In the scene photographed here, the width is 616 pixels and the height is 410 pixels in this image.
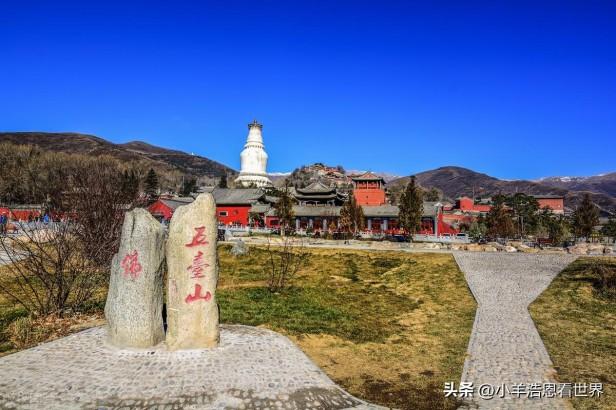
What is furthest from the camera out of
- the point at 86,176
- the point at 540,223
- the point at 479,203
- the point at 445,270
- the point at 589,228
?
the point at 479,203

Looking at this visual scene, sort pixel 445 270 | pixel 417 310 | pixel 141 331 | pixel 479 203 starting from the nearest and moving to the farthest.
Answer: pixel 141 331
pixel 417 310
pixel 445 270
pixel 479 203

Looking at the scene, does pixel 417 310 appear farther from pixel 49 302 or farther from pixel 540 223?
pixel 540 223

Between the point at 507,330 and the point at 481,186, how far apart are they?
167336 millimetres

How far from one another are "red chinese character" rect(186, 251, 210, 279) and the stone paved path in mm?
5393

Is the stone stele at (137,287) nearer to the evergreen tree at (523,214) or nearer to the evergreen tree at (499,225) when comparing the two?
the evergreen tree at (499,225)

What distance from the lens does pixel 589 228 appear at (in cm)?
3575

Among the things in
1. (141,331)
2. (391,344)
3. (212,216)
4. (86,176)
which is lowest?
(391,344)

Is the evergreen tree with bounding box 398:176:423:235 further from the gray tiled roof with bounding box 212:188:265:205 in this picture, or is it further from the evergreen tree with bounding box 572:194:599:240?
the gray tiled roof with bounding box 212:188:265:205

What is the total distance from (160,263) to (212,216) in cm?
140

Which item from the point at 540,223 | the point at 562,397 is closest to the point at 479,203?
the point at 540,223

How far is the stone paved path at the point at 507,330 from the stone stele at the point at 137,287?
6021 mm

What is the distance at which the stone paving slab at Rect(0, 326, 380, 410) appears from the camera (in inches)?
238

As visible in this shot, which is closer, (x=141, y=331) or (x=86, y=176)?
(x=141, y=331)

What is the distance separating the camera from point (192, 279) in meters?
8.28
